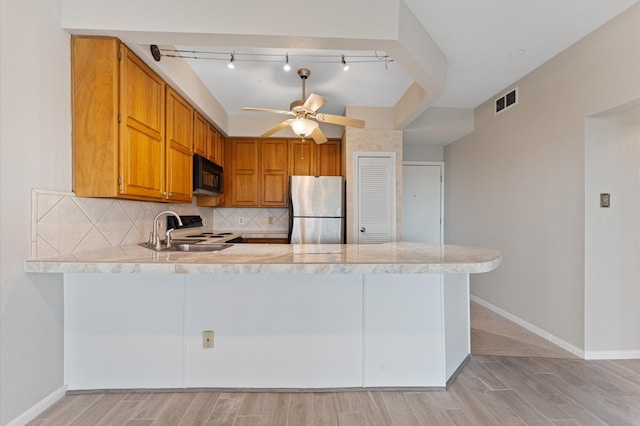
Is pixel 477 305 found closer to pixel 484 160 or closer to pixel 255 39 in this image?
pixel 484 160

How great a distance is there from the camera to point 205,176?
10.9ft

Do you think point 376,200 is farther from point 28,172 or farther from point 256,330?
point 28,172

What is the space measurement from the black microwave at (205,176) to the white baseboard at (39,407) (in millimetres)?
1913

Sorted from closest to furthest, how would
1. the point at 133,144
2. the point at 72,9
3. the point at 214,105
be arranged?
the point at 72,9 → the point at 133,144 → the point at 214,105

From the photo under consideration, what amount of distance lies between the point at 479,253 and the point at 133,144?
2.38 metres

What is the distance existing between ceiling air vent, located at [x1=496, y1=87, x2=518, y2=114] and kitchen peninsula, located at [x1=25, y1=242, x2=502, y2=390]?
7.28ft

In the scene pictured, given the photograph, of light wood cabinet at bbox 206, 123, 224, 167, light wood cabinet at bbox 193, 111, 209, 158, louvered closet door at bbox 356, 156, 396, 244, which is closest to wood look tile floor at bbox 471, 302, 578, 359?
louvered closet door at bbox 356, 156, 396, 244

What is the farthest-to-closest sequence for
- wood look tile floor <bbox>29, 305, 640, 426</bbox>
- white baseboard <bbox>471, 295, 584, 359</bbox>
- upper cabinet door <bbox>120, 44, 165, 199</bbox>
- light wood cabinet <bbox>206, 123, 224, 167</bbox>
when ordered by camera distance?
light wood cabinet <bbox>206, 123, 224, 167</bbox>
white baseboard <bbox>471, 295, 584, 359</bbox>
upper cabinet door <bbox>120, 44, 165, 199</bbox>
wood look tile floor <bbox>29, 305, 640, 426</bbox>

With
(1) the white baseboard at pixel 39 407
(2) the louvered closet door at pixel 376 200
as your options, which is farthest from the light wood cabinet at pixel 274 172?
(1) the white baseboard at pixel 39 407

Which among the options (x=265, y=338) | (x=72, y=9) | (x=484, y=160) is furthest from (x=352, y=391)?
(x=484, y=160)

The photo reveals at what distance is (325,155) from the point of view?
4340 mm

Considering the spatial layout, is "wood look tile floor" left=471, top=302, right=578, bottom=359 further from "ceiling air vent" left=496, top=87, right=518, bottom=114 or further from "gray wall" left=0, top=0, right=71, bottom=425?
"gray wall" left=0, top=0, right=71, bottom=425

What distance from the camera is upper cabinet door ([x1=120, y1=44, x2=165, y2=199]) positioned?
201cm

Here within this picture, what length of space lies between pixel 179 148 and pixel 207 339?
5.79ft
